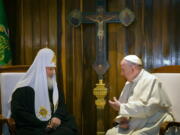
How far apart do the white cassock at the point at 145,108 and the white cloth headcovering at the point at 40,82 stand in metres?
0.79

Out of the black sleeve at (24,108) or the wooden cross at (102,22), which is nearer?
the black sleeve at (24,108)

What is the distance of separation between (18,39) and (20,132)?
1.84 meters

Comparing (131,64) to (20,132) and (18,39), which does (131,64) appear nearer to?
(20,132)

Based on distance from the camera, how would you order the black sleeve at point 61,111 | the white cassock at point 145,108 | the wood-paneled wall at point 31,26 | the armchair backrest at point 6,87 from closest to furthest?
the white cassock at point 145,108 < the black sleeve at point 61,111 < the armchair backrest at point 6,87 < the wood-paneled wall at point 31,26

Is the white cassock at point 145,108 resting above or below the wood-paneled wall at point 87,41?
below

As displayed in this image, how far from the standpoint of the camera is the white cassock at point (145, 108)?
3.08 metres

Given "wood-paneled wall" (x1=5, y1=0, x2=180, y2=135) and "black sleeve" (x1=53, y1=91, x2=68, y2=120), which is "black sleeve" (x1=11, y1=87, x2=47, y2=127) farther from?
"wood-paneled wall" (x1=5, y1=0, x2=180, y2=135)

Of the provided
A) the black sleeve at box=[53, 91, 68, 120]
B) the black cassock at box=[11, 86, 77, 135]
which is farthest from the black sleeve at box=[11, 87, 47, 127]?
the black sleeve at box=[53, 91, 68, 120]

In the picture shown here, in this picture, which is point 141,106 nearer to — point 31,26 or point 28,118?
point 28,118

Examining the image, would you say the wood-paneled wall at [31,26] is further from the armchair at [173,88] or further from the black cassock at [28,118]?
the armchair at [173,88]

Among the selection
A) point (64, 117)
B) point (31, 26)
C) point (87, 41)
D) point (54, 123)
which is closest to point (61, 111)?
point (64, 117)

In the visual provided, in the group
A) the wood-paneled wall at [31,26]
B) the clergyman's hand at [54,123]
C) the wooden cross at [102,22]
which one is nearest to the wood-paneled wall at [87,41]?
the wood-paneled wall at [31,26]

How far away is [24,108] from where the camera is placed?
3330mm

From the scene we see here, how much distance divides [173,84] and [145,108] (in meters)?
0.62
